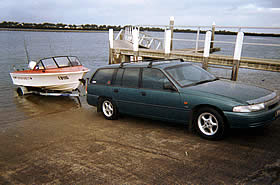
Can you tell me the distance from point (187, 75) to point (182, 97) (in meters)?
0.92

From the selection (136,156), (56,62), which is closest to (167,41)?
(56,62)

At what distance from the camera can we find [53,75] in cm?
1173

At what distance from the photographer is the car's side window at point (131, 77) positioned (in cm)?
650

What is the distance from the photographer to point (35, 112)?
9.77m

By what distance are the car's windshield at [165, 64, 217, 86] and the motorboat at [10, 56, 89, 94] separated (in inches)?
266

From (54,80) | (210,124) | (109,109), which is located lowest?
(54,80)

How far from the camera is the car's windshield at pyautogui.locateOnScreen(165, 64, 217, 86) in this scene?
598 cm

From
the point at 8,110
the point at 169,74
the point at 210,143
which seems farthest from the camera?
the point at 8,110

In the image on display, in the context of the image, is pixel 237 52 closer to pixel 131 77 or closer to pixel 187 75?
pixel 187 75

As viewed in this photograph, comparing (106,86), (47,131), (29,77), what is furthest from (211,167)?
(29,77)

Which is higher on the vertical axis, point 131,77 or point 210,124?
point 131,77

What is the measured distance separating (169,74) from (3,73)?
2061cm

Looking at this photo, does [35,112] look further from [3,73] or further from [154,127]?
[3,73]

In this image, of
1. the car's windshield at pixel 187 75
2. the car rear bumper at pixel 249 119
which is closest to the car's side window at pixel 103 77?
the car's windshield at pixel 187 75
